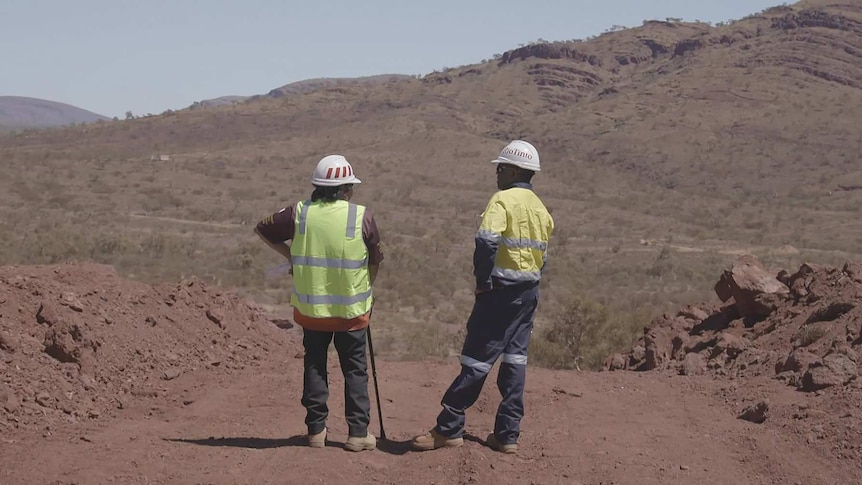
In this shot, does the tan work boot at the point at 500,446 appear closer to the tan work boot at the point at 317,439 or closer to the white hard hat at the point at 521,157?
the tan work boot at the point at 317,439

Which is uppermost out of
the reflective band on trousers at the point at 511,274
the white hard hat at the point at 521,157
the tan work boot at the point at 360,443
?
the white hard hat at the point at 521,157

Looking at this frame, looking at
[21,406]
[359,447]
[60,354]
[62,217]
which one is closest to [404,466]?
[359,447]

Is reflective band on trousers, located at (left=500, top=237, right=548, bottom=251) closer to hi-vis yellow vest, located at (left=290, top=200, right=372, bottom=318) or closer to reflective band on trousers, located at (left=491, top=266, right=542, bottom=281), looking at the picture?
reflective band on trousers, located at (left=491, top=266, right=542, bottom=281)

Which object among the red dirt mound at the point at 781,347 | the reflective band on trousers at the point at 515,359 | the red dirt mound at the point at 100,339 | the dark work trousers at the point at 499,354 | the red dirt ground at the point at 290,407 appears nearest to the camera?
the red dirt ground at the point at 290,407

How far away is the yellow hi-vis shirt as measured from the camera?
18.7 ft

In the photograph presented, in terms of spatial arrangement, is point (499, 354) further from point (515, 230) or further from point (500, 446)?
point (515, 230)

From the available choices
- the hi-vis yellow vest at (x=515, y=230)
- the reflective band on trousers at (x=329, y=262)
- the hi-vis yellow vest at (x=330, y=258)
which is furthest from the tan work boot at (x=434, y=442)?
the reflective band on trousers at (x=329, y=262)

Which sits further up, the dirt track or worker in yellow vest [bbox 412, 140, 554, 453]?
worker in yellow vest [bbox 412, 140, 554, 453]

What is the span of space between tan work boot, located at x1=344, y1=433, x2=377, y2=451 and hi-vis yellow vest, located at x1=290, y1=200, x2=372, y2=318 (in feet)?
2.61

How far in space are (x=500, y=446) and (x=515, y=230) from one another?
1.41 metres

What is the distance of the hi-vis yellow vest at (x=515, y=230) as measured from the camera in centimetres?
577

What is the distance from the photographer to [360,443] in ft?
19.5

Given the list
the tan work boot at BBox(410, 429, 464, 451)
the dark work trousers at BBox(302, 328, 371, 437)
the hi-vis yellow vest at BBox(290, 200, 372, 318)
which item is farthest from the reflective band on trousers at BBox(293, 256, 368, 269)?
the tan work boot at BBox(410, 429, 464, 451)

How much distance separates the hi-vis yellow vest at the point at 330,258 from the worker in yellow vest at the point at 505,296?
29.1 inches
